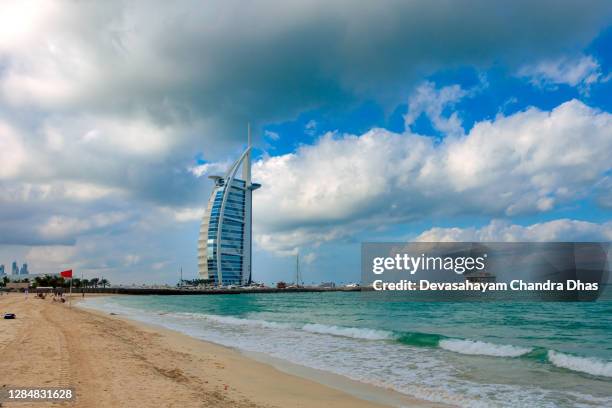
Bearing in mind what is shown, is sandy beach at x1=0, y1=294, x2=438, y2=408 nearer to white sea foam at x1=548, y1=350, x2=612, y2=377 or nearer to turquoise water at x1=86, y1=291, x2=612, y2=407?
turquoise water at x1=86, y1=291, x2=612, y2=407

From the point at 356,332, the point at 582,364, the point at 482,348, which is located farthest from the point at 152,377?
the point at 356,332

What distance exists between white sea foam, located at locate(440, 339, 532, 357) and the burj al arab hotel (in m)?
156

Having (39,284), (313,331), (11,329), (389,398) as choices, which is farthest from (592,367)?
(39,284)

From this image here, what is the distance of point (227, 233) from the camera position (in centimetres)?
17738

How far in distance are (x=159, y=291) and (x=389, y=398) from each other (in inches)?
7213

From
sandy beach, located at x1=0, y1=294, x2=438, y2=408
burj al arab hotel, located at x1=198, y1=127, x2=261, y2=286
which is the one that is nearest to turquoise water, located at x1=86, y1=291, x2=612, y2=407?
sandy beach, located at x1=0, y1=294, x2=438, y2=408

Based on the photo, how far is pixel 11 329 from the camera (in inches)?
914

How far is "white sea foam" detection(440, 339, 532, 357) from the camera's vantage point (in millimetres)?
21188

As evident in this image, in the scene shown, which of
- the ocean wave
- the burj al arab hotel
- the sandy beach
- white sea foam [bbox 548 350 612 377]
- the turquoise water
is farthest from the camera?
the burj al arab hotel

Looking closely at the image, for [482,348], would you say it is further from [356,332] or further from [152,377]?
[152,377]

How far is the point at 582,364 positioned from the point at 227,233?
165294 mm

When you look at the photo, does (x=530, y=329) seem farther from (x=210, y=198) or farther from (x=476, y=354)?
(x=210, y=198)

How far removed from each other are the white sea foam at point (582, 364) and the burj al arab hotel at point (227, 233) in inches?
6341

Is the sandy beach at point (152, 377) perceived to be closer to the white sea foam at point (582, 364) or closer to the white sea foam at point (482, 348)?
the white sea foam at point (582, 364)
